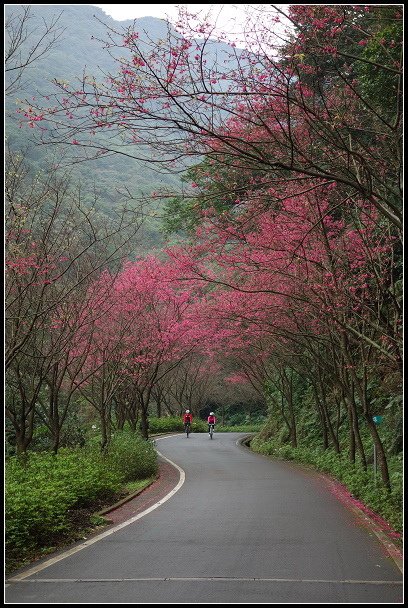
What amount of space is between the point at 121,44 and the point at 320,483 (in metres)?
13.6

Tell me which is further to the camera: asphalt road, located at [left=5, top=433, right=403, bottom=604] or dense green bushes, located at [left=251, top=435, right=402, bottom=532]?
dense green bushes, located at [left=251, top=435, right=402, bottom=532]

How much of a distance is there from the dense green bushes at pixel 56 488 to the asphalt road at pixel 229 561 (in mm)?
597

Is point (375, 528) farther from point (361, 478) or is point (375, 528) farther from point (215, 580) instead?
point (361, 478)

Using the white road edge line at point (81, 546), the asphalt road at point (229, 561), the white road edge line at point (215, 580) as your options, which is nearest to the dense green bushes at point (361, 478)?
the asphalt road at point (229, 561)

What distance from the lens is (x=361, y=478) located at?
1500 centimetres

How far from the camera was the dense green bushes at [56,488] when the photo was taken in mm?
8367

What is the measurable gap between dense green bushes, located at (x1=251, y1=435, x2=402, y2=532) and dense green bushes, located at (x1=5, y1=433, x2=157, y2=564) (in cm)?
485

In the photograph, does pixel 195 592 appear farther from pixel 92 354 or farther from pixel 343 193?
pixel 92 354

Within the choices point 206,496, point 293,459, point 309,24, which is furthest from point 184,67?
point 293,459

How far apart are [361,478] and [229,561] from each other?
25.7 feet

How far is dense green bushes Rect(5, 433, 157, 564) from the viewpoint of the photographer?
837cm

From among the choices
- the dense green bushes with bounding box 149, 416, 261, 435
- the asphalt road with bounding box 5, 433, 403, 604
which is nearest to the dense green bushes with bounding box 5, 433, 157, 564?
the asphalt road with bounding box 5, 433, 403, 604

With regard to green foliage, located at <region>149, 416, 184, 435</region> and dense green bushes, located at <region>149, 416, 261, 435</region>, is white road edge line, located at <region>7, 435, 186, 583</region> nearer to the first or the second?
green foliage, located at <region>149, 416, 184, 435</region>

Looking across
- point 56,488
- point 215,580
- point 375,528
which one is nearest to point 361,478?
point 375,528
